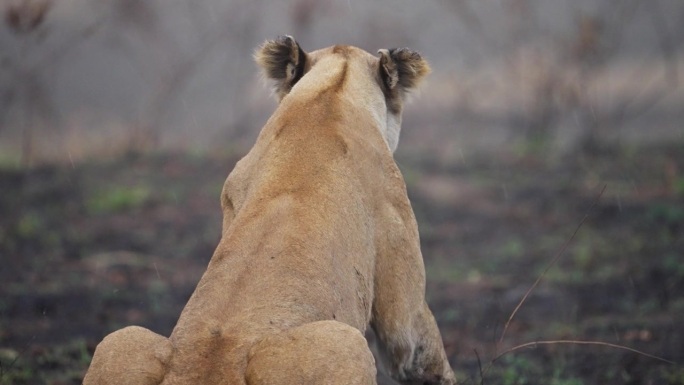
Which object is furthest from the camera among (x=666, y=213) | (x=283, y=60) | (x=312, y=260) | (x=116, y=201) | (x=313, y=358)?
(x=116, y=201)

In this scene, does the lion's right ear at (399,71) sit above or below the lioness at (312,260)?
above

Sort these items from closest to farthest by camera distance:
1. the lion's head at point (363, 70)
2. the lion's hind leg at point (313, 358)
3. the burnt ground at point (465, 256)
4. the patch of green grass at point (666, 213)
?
the lion's hind leg at point (313, 358) → the lion's head at point (363, 70) → the burnt ground at point (465, 256) → the patch of green grass at point (666, 213)

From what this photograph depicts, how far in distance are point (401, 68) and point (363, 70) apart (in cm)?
27

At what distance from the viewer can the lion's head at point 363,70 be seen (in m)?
5.16

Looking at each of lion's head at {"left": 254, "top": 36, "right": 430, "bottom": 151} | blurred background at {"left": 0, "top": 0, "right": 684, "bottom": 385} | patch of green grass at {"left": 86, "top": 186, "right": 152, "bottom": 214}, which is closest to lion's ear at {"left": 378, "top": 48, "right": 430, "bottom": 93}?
lion's head at {"left": 254, "top": 36, "right": 430, "bottom": 151}

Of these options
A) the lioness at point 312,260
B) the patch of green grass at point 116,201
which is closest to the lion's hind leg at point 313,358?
the lioness at point 312,260

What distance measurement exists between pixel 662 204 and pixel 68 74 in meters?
15.5

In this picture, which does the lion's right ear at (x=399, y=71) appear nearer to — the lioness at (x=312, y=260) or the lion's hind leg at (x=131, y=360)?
the lioness at (x=312, y=260)

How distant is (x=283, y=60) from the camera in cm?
539

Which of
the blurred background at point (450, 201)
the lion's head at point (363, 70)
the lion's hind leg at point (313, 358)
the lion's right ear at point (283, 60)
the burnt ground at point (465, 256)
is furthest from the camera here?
the blurred background at point (450, 201)

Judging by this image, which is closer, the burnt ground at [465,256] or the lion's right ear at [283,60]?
the lion's right ear at [283,60]

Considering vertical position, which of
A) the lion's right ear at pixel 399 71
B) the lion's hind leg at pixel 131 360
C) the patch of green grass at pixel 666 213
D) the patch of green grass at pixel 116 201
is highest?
the lion's right ear at pixel 399 71

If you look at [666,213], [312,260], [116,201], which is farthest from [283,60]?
[116,201]

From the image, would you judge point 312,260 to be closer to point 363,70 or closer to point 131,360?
point 131,360
